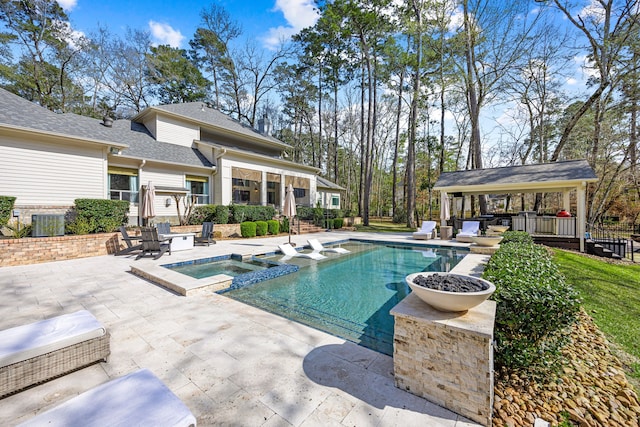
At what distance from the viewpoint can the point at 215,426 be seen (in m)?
1.92

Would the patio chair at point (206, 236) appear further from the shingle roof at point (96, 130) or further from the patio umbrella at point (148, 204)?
the shingle roof at point (96, 130)

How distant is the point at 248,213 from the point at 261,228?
118 centimetres

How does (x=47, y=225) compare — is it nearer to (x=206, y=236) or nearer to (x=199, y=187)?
(x=206, y=236)

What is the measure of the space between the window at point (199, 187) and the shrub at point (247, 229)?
3208 millimetres

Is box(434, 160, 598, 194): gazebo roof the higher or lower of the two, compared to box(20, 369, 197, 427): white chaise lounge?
higher

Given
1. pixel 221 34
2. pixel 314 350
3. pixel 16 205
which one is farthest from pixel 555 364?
pixel 221 34

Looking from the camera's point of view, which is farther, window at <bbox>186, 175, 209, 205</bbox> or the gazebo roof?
window at <bbox>186, 175, 209, 205</bbox>

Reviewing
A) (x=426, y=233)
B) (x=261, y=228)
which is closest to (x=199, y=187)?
(x=261, y=228)

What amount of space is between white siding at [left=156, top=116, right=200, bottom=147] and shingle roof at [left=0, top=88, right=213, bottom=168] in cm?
45

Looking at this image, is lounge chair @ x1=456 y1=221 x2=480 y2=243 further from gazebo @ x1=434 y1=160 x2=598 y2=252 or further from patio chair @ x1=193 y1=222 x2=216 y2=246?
patio chair @ x1=193 y1=222 x2=216 y2=246

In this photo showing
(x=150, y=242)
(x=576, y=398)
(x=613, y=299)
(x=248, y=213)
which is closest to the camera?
(x=576, y=398)

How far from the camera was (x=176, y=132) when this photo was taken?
1511 cm

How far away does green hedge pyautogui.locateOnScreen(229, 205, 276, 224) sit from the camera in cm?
1399

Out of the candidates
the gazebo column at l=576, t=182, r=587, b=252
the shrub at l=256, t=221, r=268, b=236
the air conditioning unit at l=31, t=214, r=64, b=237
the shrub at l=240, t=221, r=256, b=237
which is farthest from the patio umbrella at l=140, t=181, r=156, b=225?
the gazebo column at l=576, t=182, r=587, b=252
